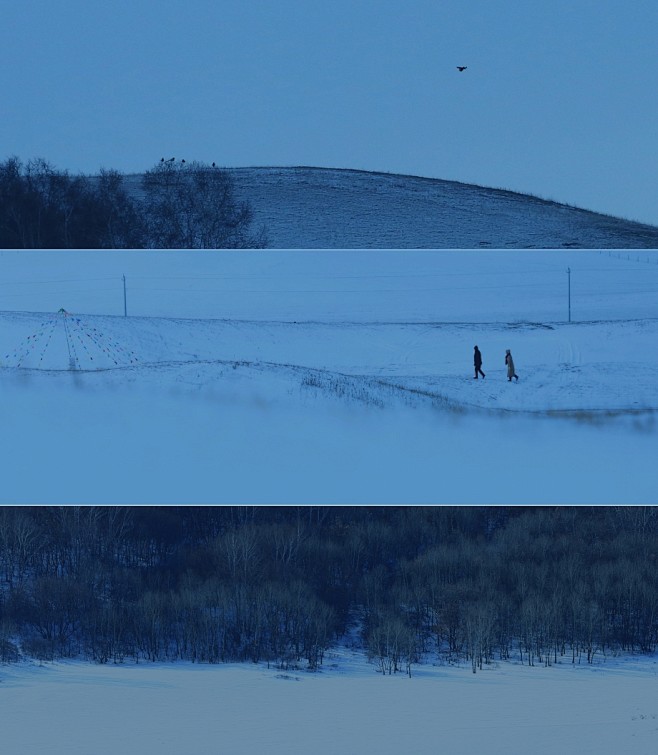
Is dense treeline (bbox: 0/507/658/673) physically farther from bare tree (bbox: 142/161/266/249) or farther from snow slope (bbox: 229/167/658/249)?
bare tree (bbox: 142/161/266/249)

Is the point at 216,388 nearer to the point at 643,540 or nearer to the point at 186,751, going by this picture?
the point at 186,751

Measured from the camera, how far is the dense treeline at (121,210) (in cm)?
1619

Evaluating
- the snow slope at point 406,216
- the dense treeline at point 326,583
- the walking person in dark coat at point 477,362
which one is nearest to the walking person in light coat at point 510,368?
the walking person in dark coat at point 477,362

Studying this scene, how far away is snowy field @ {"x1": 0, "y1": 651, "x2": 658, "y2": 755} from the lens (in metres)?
19.3

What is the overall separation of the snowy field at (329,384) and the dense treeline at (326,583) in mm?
11961

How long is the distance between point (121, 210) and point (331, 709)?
34.1 ft

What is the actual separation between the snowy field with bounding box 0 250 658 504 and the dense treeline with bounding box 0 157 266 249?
3.82 m

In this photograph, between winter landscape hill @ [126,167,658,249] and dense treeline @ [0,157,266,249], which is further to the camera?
winter landscape hill @ [126,167,658,249]

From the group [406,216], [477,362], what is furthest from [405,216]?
[477,362]

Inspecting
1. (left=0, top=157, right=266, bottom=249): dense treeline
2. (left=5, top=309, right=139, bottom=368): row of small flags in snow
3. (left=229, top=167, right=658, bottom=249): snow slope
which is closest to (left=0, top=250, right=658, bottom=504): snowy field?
(left=5, top=309, right=139, bottom=368): row of small flags in snow

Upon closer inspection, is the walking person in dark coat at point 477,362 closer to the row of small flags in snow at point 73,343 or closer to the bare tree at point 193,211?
the row of small flags in snow at point 73,343

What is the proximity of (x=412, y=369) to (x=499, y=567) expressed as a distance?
14.3 metres

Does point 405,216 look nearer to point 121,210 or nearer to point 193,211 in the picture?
point 193,211

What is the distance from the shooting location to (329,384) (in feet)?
40.1
